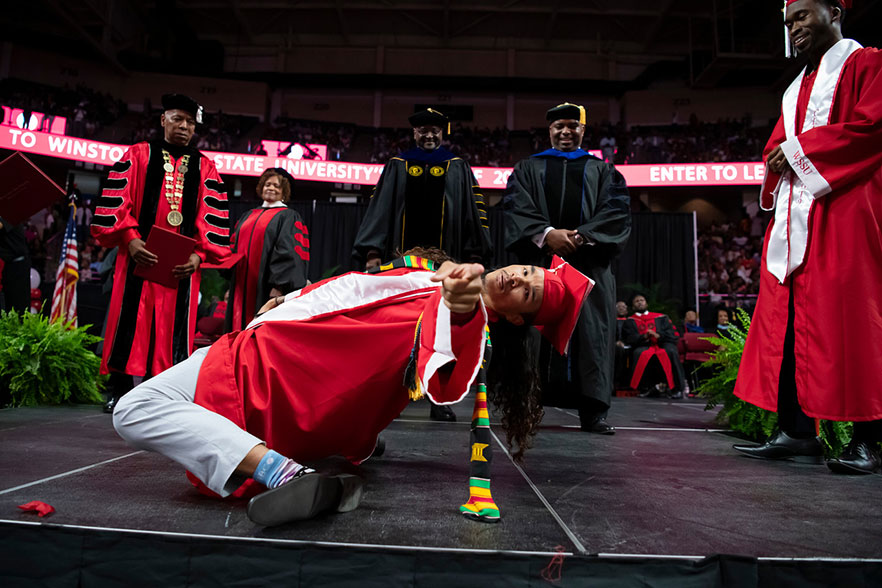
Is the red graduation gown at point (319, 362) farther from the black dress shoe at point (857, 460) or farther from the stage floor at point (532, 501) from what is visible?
the black dress shoe at point (857, 460)

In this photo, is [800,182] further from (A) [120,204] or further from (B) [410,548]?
(A) [120,204]

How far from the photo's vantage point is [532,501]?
5.07 feet

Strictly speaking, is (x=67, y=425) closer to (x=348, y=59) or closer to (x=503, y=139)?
(x=503, y=139)

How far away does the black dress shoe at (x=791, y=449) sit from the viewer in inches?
90.6

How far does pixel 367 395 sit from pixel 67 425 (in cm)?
203

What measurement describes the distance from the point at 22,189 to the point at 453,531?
2.90m

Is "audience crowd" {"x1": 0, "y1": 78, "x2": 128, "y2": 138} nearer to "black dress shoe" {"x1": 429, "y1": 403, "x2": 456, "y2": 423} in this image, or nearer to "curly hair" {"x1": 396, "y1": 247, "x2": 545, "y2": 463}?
"black dress shoe" {"x1": 429, "y1": 403, "x2": 456, "y2": 423}

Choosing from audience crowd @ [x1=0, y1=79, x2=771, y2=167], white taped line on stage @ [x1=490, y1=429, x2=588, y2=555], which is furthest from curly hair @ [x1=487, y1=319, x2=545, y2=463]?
audience crowd @ [x1=0, y1=79, x2=771, y2=167]

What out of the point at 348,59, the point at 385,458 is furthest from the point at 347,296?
the point at 348,59

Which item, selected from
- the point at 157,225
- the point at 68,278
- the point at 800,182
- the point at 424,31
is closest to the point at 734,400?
the point at 800,182

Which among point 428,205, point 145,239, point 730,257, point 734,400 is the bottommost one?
point 734,400

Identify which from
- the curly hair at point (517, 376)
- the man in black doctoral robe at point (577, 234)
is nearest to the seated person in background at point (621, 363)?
the man in black doctoral robe at point (577, 234)

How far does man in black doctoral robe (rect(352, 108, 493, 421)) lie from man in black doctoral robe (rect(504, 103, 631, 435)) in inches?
12.5

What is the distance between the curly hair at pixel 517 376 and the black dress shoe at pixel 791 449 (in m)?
1.30
